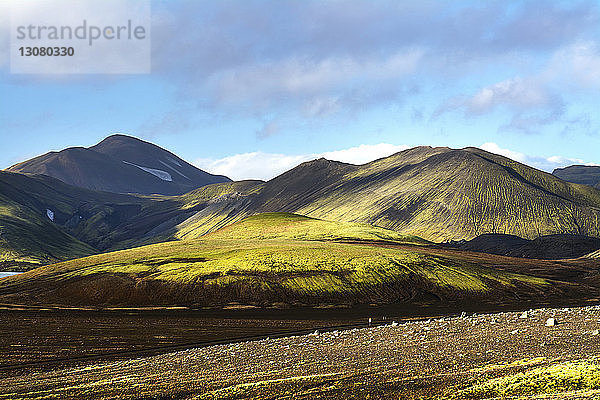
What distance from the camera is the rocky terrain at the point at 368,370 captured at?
A: 2936 centimetres

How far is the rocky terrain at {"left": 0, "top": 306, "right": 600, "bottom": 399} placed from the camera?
96.3 ft

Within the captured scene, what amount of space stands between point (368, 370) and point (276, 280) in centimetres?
9665

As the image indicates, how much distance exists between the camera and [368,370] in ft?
121

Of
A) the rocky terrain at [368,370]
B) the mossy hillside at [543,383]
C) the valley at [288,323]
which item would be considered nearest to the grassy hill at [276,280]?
the valley at [288,323]

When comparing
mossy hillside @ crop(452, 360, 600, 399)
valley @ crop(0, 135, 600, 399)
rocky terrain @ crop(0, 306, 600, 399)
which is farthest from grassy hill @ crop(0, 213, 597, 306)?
mossy hillside @ crop(452, 360, 600, 399)

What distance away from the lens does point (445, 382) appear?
30.6m

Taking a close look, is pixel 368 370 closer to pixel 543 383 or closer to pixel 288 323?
pixel 543 383

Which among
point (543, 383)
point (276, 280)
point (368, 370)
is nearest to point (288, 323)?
point (276, 280)

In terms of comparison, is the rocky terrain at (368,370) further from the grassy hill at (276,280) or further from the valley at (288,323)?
the grassy hill at (276,280)

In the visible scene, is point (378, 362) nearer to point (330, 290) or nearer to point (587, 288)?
point (330, 290)

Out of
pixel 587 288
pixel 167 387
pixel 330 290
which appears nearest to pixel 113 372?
pixel 167 387

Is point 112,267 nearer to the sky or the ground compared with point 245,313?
nearer to the sky

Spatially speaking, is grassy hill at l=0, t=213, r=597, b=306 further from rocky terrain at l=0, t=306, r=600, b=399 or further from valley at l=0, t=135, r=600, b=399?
rocky terrain at l=0, t=306, r=600, b=399

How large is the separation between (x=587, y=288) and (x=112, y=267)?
134 metres
